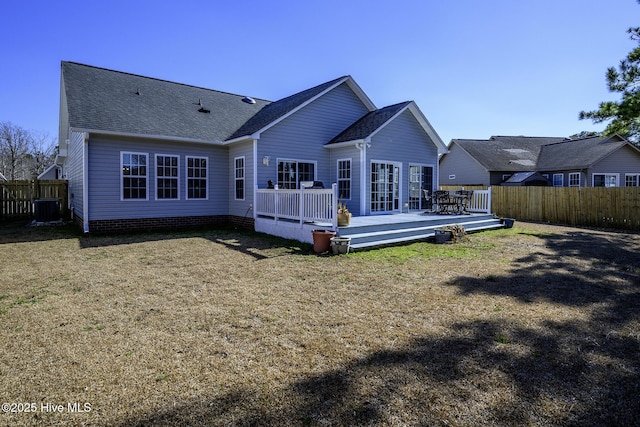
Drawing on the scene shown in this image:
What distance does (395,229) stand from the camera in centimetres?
1027

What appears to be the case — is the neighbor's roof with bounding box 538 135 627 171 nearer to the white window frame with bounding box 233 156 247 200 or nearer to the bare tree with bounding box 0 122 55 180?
the white window frame with bounding box 233 156 247 200

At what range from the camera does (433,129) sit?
1468 cm

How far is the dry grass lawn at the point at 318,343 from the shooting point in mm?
2574

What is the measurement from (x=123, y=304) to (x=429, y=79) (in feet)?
44.2

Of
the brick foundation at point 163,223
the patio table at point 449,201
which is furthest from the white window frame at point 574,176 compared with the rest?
the brick foundation at point 163,223

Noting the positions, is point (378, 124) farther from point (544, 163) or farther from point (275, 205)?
point (544, 163)

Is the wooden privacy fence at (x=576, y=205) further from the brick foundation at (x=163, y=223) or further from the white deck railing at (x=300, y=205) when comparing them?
the brick foundation at (x=163, y=223)

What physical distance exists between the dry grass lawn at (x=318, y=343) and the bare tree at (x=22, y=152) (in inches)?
1674

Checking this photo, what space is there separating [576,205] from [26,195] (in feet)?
81.2

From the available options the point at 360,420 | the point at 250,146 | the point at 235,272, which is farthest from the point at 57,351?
the point at 250,146

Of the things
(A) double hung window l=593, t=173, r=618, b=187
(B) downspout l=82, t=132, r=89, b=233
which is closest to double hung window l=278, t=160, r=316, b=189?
(B) downspout l=82, t=132, r=89, b=233

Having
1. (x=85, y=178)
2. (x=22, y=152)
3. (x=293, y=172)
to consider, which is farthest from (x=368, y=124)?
(x=22, y=152)

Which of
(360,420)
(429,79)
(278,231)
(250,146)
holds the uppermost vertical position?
(429,79)

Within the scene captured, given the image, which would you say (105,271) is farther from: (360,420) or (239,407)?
(360,420)
